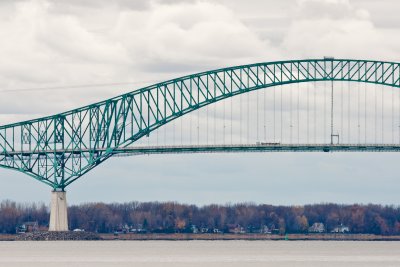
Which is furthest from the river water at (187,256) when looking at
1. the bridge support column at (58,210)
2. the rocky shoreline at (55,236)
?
the rocky shoreline at (55,236)

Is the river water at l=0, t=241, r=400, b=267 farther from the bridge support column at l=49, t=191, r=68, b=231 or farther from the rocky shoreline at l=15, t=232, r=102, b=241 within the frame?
the rocky shoreline at l=15, t=232, r=102, b=241

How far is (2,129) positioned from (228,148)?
24434mm

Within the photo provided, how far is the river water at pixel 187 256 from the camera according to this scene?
10231 centimetres

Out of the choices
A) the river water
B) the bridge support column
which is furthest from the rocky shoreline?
the river water

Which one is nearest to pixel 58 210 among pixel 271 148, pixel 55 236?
pixel 55 236

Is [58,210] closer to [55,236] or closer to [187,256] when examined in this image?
[55,236]

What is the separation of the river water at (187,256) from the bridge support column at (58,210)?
8.33 meters

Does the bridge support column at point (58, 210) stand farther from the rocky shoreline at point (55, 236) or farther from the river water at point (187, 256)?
the river water at point (187, 256)

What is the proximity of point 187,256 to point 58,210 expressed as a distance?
37.2m

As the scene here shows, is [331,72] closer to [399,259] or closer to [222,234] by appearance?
[399,259]

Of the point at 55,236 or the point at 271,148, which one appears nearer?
the point at 271,148

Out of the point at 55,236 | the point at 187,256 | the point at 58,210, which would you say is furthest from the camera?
the point at 55,236

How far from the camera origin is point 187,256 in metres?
113

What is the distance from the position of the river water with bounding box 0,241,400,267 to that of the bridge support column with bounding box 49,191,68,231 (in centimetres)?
833
